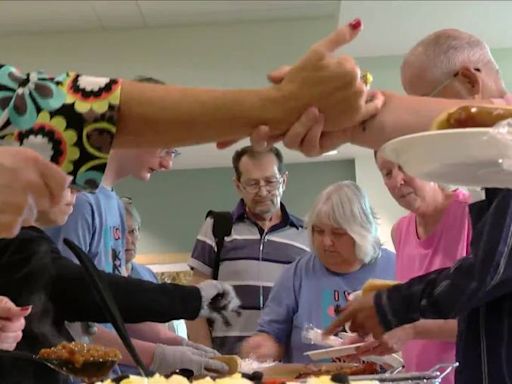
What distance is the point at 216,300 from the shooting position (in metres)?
1.05

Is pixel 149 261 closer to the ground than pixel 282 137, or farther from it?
farther from it

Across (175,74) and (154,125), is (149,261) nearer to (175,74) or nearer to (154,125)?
(175,74)

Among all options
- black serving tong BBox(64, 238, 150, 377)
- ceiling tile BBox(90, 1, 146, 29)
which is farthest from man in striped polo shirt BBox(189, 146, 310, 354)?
ceiling tile BBox(90, 1, 146, 29)

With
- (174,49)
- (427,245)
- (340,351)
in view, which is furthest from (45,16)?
(340,351)

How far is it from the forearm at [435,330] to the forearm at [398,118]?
1.12 ft

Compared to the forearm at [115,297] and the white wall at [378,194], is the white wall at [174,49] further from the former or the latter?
the forearm at [115,297]

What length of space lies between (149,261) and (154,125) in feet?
14.9

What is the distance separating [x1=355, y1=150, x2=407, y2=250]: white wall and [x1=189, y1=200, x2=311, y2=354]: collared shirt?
2692 mm

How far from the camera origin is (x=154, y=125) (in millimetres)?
827

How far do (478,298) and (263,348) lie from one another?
2.72ft

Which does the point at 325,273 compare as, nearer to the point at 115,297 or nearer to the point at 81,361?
the point at 115,297

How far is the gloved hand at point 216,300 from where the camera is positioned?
1032mm

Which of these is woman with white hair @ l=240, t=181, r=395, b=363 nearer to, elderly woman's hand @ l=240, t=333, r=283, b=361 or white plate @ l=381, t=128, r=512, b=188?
elderly woman's hand @ l=240, t=333, r=283, b=361

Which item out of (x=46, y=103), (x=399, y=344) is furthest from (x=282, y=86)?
(x=399, y=344)
